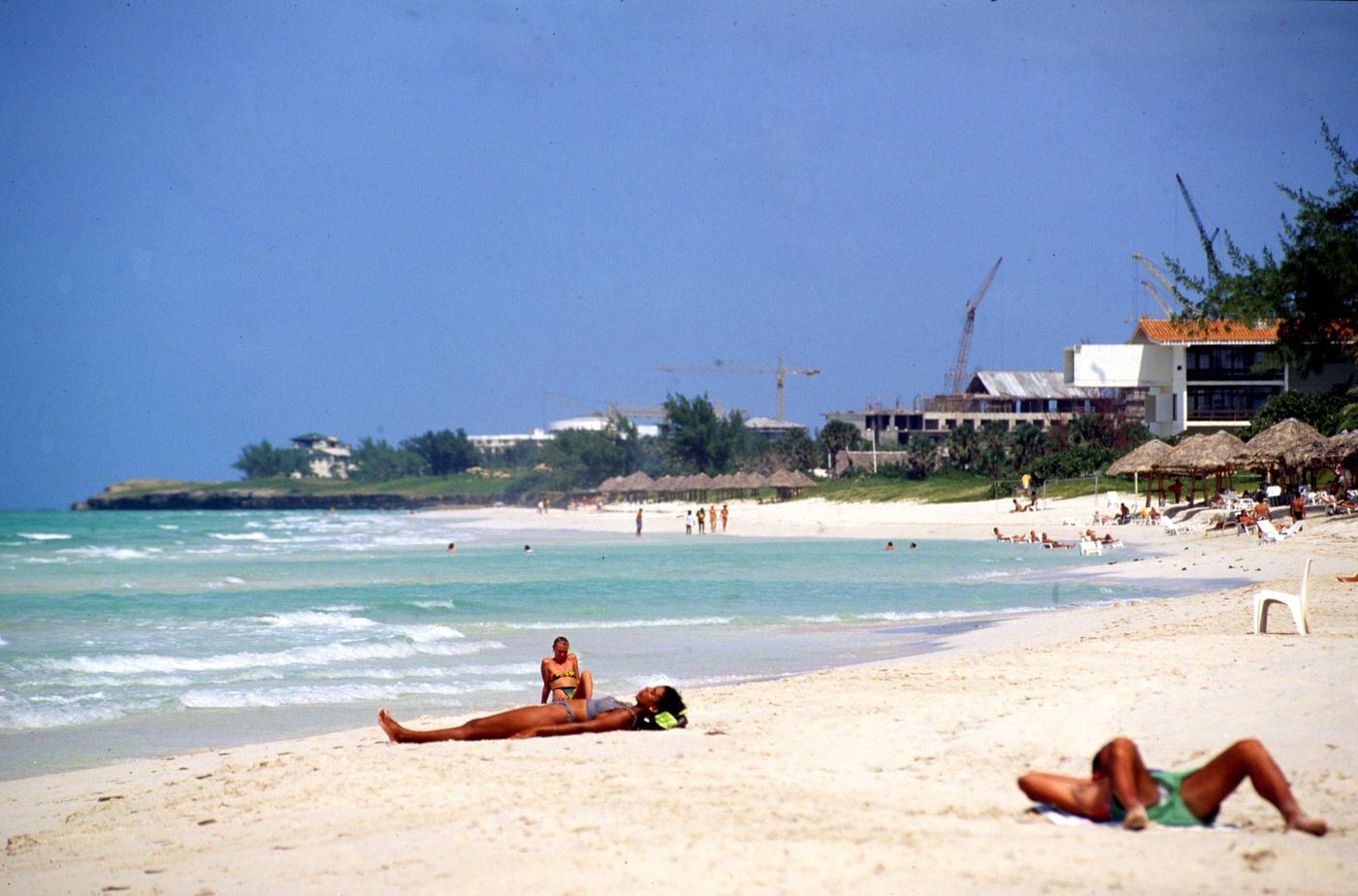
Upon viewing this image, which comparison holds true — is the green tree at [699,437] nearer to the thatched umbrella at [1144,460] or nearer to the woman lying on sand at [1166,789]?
the thatched umbrella at [1144,460]

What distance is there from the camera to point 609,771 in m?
6.73

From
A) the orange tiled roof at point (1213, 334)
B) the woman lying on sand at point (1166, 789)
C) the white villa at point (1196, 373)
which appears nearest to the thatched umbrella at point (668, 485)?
the white villa at point (1196, 373)

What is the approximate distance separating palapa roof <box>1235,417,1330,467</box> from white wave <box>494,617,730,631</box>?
18.7m

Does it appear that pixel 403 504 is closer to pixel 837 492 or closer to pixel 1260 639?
pixel 837 492

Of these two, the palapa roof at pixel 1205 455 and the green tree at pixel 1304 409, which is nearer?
the palapa roof at pixel 1205 455

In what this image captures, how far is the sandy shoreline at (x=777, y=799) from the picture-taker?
483 centimetres

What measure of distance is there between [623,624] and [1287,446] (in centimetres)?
2034

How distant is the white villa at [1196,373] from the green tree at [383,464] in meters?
126

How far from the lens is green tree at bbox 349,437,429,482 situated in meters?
173

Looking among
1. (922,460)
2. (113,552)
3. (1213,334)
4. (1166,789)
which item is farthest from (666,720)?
(922,460)

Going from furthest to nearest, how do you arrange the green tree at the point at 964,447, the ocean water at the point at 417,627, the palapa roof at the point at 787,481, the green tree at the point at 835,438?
1. the green tree at the point at 835,438
2. the palapa roof at the point at 787,481
3. the green tree at the point at 964,447
4. the ocean water at the point at 417,627

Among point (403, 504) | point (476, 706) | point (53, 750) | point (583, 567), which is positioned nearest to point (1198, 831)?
point (476, 706)

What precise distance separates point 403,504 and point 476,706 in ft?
462

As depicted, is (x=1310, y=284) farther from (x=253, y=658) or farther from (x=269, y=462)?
(x=269, y=462)
